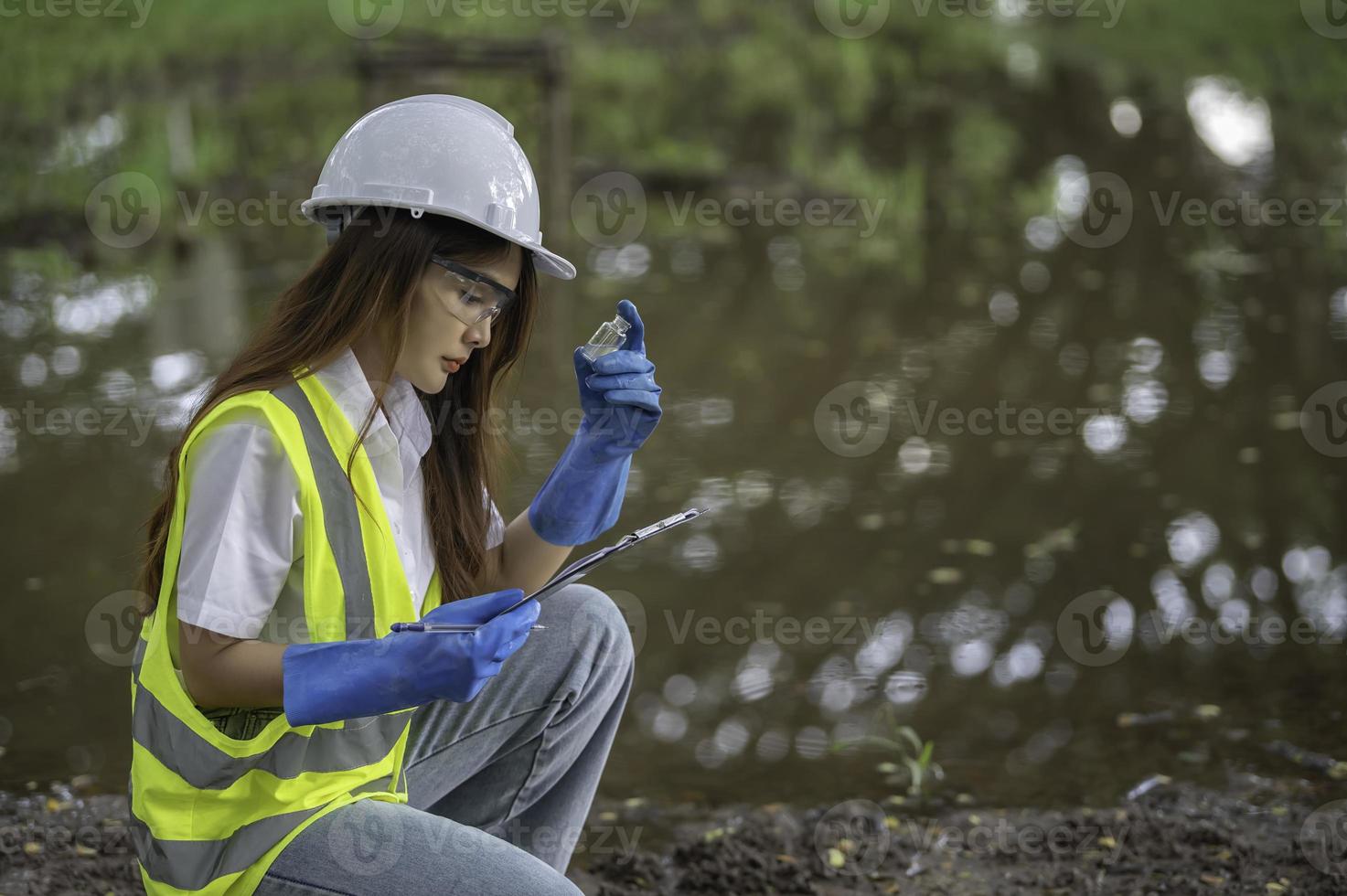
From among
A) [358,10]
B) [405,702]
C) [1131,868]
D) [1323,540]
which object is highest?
[358,10]

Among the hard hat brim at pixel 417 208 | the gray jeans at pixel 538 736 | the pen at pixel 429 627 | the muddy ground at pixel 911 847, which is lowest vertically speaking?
the muddy ground at pixel 911 847

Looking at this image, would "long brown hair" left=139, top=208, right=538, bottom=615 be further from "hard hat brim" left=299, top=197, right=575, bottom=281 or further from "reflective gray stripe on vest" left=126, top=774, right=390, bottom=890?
"reflective gray stripe on vest" left=126, top=774, right=390, bottom=890

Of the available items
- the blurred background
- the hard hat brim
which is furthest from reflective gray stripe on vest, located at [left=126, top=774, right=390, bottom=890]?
the blurred background

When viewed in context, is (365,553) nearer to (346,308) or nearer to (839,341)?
(346,308)

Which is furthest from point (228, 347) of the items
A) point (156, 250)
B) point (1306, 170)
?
point (1306, 170)

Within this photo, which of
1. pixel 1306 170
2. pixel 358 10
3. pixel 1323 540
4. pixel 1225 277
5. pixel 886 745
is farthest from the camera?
pixel 358 10

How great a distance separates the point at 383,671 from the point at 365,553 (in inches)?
7.1

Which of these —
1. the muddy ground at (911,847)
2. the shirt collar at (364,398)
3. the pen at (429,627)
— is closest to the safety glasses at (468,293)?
the shirt collar at (364,398)

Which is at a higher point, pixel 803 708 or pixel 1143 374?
pixel 1143 374

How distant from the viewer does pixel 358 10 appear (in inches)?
410

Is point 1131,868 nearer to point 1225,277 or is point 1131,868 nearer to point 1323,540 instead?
point 1323,540

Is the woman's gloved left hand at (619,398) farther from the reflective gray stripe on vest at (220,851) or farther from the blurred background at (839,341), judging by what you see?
the reflective gray stripe on vest at (220,851)

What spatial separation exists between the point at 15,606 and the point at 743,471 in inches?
82.0

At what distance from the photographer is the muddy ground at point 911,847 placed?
Answer: 2.39m
